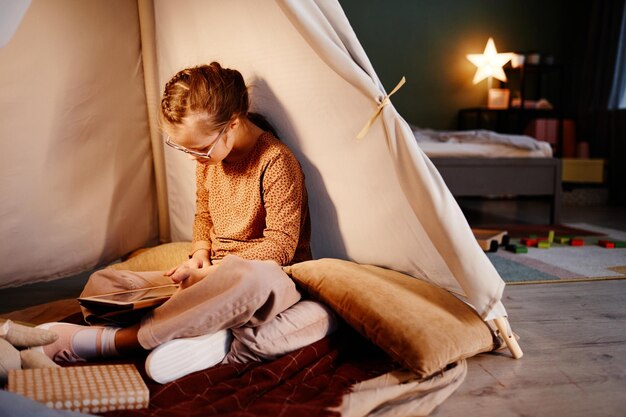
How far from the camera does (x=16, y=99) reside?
1.87 meters

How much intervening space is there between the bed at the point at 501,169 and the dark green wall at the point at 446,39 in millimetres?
2264

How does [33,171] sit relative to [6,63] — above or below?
below

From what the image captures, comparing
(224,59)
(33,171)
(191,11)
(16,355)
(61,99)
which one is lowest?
(16,355)

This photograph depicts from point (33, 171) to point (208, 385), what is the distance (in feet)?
3.58

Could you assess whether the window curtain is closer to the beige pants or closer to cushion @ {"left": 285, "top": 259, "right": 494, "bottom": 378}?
cushion @ {"left": 285, "top": 259, "right": 494, "bottom": 378}

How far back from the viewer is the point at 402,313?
132cm

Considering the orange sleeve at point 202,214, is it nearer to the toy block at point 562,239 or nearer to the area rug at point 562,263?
the area rug at point 562,263

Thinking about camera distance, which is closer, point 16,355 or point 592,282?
point 16,355

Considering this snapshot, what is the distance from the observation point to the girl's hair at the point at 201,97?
1455 millimetres

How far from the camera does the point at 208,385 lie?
1.23 m

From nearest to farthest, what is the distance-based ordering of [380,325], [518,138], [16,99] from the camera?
[380,325]
[16,99]
[518,138]

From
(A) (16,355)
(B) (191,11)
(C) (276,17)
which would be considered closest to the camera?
(A) (16,355)

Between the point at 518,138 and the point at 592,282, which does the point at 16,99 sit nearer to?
the point at 592,282

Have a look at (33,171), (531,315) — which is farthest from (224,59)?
(531,315)
